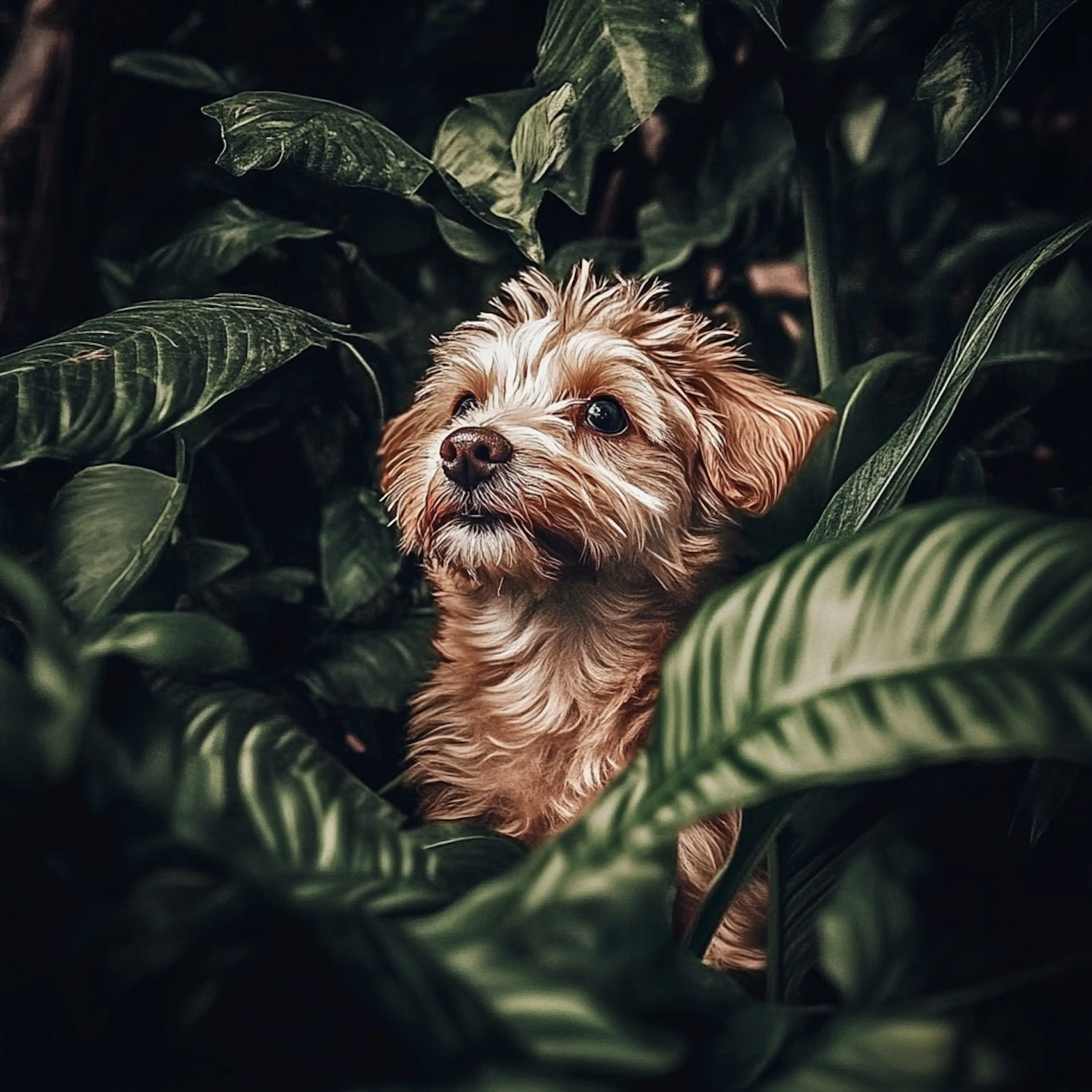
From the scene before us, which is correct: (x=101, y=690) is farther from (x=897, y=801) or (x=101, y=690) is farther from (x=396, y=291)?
(x=396, y=291)

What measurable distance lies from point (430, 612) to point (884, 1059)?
2.07ft

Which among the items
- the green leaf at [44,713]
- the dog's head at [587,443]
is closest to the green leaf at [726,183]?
the dog's head at [587,443]

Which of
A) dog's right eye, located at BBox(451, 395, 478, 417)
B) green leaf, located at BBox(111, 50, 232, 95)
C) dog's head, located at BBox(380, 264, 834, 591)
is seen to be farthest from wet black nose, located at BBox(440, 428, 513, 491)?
green leaf, located at BBox(111, 50, 232, 95)

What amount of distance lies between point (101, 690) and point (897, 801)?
0.46 m

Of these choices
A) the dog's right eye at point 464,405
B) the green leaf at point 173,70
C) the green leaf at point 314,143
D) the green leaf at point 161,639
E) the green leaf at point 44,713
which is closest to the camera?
the green leaf at point 44,713

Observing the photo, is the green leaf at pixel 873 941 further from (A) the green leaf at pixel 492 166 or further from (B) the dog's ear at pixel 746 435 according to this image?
(A) the green leaf at pixel 492 166

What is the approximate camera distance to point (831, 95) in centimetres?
89

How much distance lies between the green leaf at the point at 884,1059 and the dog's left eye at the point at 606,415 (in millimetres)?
480

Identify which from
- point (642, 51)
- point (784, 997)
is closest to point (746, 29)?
point (642, 51)

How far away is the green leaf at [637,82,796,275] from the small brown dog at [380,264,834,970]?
166mm

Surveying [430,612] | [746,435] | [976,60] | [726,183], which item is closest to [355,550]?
[430,612]

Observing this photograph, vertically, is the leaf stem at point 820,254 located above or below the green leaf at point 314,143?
below

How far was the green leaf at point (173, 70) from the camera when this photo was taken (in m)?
0.95

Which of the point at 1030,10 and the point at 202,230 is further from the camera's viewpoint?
the point at 202,230
